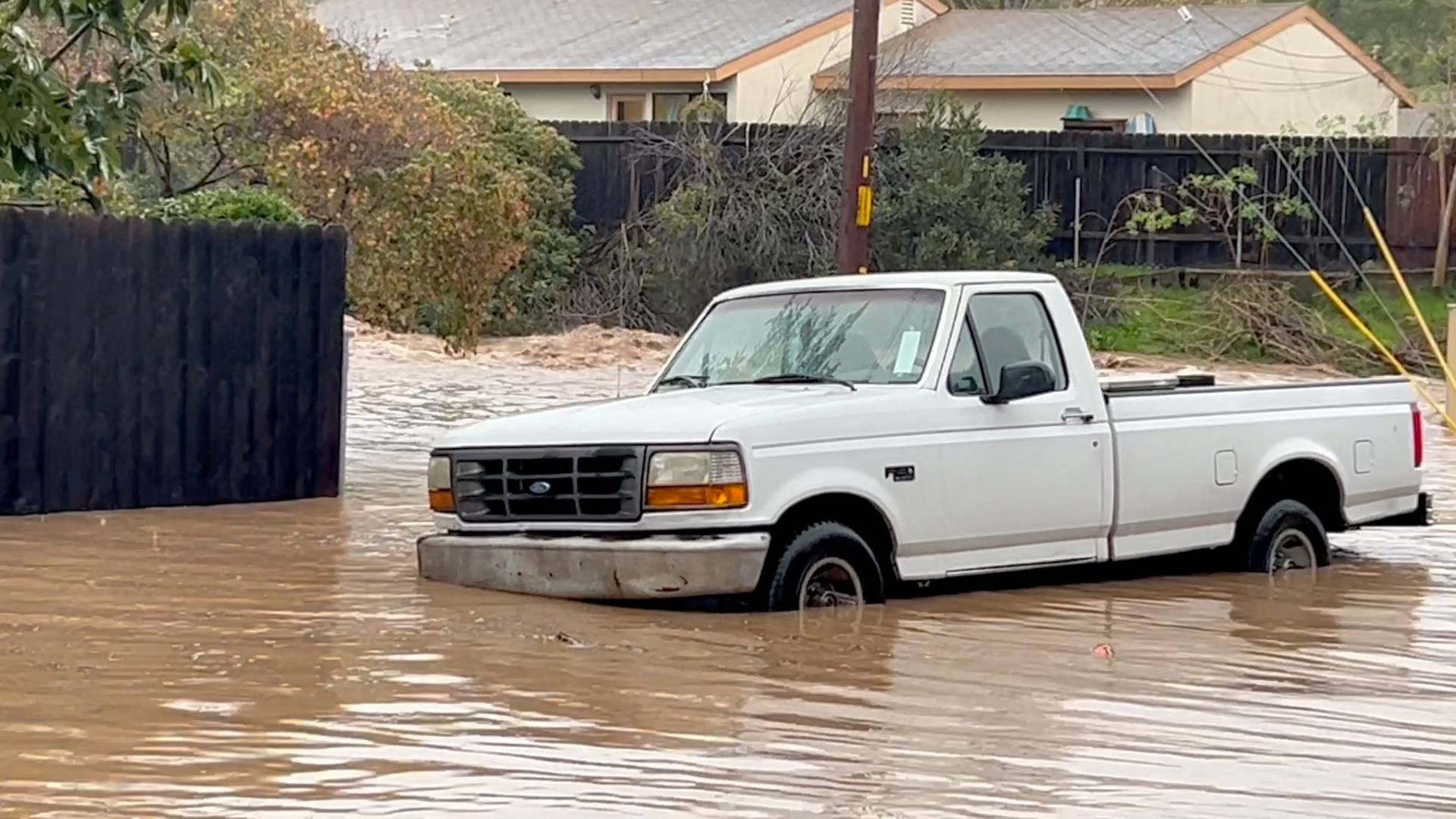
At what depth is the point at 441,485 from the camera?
11312mm

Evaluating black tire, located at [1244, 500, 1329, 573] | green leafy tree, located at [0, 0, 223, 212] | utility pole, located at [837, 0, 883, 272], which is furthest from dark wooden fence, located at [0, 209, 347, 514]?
utility pole, located at [837, 0, 883, 272]

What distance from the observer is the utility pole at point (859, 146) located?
70.5 feet

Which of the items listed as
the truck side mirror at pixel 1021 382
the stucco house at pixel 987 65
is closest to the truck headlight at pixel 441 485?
the truck side mirror at pixel 1021 382

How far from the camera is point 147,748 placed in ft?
25.3

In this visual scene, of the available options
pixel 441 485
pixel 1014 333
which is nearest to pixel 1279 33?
pixel 1014 333

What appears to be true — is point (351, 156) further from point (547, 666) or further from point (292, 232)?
point (547, 666)

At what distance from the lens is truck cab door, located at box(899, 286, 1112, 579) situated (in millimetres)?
11141

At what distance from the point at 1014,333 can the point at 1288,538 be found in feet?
7.17

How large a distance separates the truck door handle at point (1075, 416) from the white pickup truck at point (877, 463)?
0.01 meters

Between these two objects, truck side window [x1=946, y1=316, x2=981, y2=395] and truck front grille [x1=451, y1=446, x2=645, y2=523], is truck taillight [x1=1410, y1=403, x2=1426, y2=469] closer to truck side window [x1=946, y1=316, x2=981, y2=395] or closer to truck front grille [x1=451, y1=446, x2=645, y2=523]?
truck side window [x1=946, y1=316, x2=981, y2=395]

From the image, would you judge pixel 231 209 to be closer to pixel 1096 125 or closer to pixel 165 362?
pixel 165 362

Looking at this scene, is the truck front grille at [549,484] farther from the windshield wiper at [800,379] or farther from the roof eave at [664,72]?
the roof eave at [664,72]

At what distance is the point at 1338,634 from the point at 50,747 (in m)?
5.95

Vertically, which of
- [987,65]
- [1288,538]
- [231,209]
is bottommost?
[1288,538]
